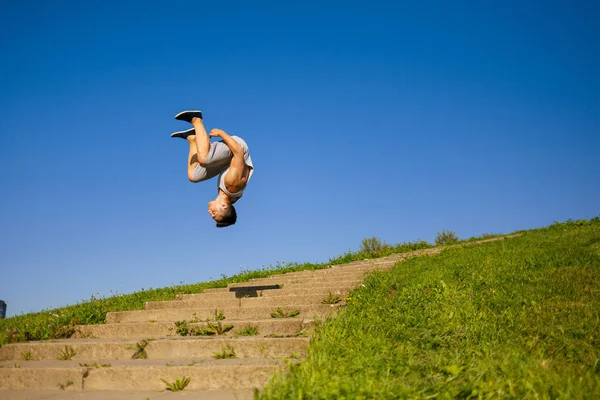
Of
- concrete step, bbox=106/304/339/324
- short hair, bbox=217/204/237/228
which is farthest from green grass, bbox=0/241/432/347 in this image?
short hair, bbox=217/204/237/228

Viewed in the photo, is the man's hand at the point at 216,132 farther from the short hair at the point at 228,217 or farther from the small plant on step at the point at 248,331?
the small plant on step at the point at 248,331

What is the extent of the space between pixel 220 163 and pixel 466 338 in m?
4.20

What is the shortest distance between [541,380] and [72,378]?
167 inches

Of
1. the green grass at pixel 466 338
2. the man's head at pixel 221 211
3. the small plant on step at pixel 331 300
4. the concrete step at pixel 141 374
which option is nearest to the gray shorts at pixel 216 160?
the man's head at pixel 221 211

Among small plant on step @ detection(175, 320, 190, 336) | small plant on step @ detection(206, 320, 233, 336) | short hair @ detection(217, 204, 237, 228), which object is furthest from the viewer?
short hair @ detection(217, 204, 237, 228)

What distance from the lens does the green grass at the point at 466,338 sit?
130 inches

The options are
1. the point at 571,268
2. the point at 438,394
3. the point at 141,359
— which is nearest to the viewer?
the point at 438,394

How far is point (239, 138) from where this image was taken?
290 inches

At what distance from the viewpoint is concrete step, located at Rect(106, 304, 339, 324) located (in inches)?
256

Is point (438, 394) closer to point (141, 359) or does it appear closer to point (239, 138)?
point (141, 359)

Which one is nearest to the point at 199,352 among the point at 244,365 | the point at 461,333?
the point at 244,365

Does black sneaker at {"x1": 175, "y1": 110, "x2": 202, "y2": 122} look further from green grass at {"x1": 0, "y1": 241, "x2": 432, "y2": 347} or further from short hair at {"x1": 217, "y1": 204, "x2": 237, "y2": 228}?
green grass at {"x1": 0, "y1": 241, "x2": 432, "y2": 347}

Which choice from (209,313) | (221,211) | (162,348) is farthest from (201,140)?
(162,348)

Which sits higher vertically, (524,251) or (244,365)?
(524,251)
